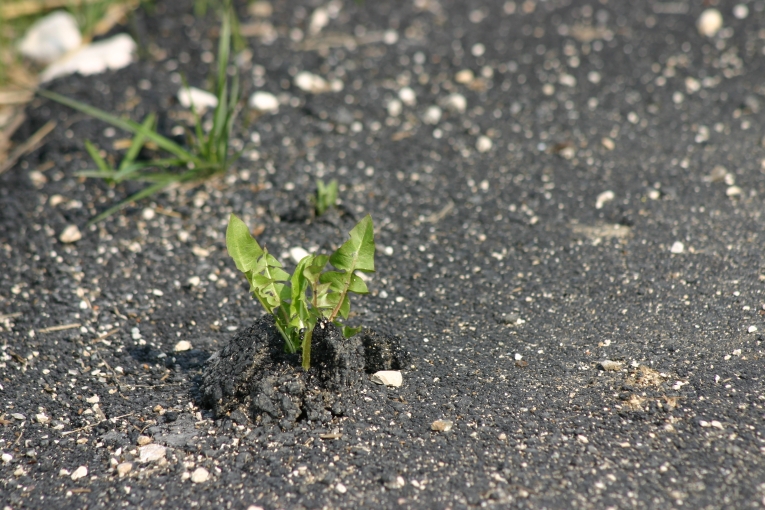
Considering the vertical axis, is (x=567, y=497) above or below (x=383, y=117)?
below

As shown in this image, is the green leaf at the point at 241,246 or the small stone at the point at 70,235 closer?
the green leaf at the point at 241,246

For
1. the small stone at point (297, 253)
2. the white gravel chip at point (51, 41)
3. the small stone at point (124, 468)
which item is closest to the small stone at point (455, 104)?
the small stone at point (297, 253)

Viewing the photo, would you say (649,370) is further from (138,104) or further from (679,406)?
(138,104)

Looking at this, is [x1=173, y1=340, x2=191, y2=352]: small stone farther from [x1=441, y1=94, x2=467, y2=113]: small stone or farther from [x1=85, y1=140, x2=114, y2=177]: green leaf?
[x1=441, y1=94, x2=467, y2=113]: small stone

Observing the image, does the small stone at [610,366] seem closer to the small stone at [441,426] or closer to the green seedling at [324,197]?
the small stone at [441,426]

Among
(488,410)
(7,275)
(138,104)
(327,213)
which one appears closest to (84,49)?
(138,104)

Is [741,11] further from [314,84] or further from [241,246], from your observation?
[241,246]

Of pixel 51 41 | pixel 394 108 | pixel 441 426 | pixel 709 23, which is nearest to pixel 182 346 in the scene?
pixel 441 426

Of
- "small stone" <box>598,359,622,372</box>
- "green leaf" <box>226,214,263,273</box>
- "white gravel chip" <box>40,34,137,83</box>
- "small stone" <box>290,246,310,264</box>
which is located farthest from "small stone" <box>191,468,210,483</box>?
"white gravel chip" <box>40,34,137,83</box>
